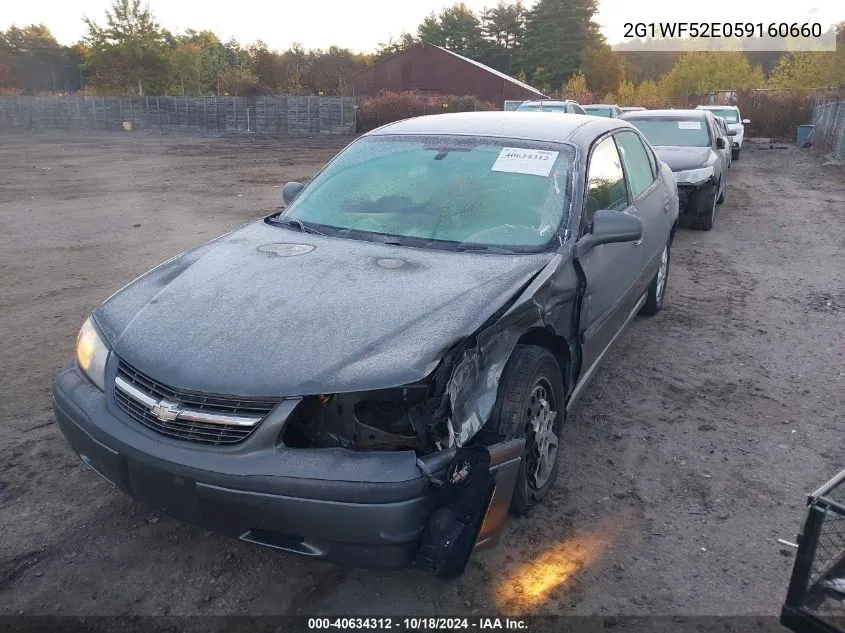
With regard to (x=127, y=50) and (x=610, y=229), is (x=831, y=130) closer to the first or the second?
(x=610, y=229)

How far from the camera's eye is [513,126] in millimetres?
4125

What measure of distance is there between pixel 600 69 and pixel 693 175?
5985 cm

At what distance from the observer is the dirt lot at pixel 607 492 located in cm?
265

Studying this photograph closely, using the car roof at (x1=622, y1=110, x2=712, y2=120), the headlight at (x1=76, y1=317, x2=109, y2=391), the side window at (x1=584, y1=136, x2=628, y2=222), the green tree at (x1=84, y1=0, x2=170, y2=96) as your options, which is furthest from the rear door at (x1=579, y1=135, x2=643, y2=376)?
the green tree at (x1=84, y1=0, x2=170, y2=96)

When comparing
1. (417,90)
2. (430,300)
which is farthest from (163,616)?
(417,90)

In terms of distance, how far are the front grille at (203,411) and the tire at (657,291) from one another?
3.95 meters

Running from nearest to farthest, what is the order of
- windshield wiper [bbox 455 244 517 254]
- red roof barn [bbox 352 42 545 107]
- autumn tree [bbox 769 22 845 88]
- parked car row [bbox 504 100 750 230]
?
1. windshield wiper [bbox 455 244 517 254]
2. parked car row [bbox 504 100 750 230]
3. autumn tree [bbox 769 22 845 88]
4. red roof barn [bbox 352 42 545 107]

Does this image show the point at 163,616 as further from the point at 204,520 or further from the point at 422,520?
the point at 422,520

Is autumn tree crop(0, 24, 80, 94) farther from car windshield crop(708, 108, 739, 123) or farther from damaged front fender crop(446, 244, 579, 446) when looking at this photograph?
damaged front fender crop(446, 244, 579, 446)

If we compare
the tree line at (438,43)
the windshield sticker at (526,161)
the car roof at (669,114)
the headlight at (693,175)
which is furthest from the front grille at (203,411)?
the tree line at (438,43)

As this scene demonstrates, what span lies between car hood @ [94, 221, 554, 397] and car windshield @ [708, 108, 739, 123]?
23.0 m

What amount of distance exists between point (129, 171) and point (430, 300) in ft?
58.2

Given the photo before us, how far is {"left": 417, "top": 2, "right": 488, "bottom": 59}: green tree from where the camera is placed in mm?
78000

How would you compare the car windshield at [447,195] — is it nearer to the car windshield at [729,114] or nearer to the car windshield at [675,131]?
the car windshield at [675,131]
